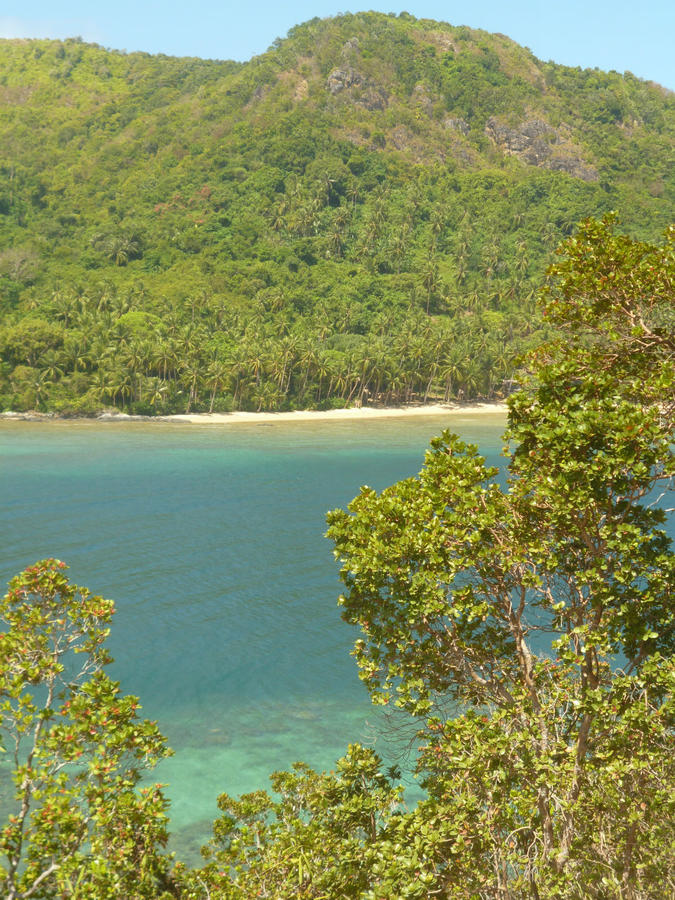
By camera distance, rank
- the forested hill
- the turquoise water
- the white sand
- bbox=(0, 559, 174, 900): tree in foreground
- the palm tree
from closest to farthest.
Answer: bbox=(0, 559, 174, 900): tree in foreground → the turquoise water → the palm tree → the white sand → the forested hill

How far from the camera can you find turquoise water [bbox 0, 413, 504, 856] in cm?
2330

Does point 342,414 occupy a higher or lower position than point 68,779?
higher

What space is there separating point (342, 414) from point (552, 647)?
98.7 m

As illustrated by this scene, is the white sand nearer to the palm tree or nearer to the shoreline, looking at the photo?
the shoreline

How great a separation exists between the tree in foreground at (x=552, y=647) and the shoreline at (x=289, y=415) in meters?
88.7

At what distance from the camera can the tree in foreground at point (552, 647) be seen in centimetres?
851

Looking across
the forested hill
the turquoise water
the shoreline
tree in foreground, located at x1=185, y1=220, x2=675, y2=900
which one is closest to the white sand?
the shoreline

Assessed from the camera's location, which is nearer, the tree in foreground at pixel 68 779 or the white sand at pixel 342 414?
the tree in foreground at pixel 68 779

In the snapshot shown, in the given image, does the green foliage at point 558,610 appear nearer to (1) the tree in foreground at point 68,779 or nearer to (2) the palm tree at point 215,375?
(1) the tree in foreground at point 68,779

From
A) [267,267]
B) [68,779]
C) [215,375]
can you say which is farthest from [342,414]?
[68,779]

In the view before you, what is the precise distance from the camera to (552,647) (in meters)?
8.66

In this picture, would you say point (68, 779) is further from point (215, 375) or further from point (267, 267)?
point (267, 267)

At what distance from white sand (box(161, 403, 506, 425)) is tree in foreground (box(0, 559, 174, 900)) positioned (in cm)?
8922

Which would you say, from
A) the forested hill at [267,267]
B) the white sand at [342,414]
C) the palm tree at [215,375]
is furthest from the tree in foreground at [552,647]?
the forested hill at [267,267]
